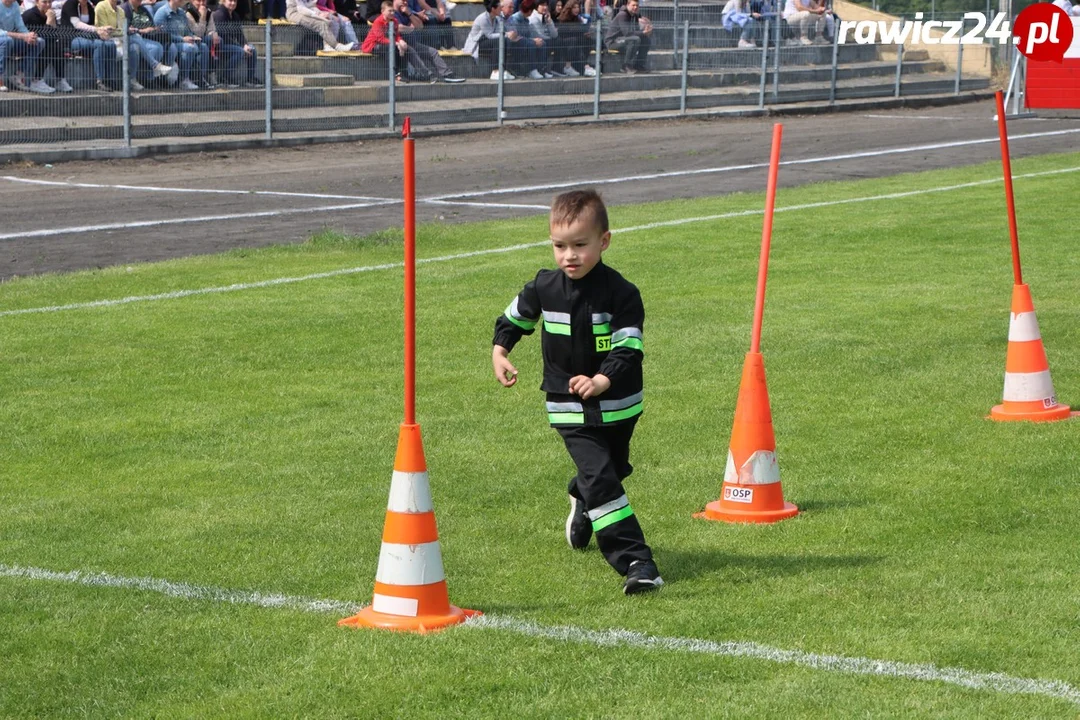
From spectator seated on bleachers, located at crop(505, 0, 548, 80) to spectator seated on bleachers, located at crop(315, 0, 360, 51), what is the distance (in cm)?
320

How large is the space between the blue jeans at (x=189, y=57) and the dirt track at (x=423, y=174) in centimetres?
162

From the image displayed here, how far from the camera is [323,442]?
7.82 m

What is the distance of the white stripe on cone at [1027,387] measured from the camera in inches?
323

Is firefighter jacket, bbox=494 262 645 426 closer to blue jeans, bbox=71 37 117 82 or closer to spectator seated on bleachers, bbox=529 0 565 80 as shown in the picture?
blue jeans, bbox=71 37 117 82

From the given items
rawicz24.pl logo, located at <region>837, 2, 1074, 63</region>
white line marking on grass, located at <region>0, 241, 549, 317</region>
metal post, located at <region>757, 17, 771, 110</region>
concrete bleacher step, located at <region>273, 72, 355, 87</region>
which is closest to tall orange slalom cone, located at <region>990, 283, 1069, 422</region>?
white line marking on grass, located at <region>0, 241, 549, 317</region>

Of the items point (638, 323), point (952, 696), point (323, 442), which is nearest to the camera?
point (952, 696)

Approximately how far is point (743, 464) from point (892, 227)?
9966 mm

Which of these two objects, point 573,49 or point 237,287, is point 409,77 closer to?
point 573,49

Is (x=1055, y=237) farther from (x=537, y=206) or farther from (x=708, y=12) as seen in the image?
(x=708, y=12)

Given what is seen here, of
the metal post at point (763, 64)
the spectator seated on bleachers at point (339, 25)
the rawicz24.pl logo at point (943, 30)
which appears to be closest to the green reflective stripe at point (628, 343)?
the spectator seated on bleachers at point (339, 25)

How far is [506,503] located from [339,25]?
76.7ft

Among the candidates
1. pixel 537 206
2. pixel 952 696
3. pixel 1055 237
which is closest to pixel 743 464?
pixel 952 696

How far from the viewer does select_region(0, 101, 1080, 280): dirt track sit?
16062mm

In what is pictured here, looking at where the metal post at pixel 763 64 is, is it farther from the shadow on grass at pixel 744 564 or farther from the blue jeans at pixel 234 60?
the shadow on grass at pixel 744 564
